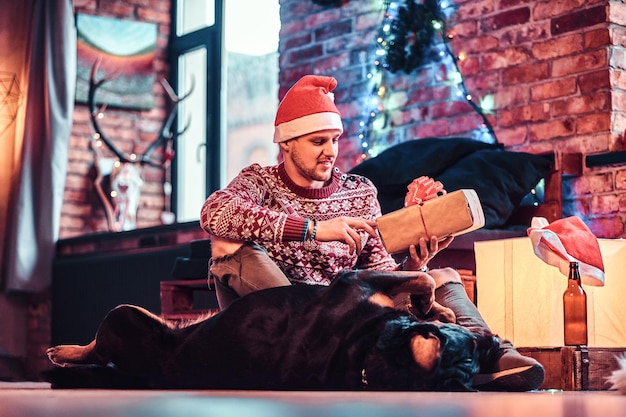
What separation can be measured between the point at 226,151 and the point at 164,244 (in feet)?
2.40

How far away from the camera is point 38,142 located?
5.89 meters

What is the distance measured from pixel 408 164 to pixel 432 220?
1106mm

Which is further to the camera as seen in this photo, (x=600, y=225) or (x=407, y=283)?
(x=600, y=225)

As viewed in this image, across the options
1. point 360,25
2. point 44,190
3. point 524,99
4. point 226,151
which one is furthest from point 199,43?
point 524,99

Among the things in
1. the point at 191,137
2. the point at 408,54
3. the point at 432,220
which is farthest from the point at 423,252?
the point at 191,137

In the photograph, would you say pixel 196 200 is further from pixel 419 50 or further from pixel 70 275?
pixel 419 50

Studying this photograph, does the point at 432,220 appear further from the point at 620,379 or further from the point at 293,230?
the point at 620,379

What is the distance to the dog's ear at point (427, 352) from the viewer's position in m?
2.40

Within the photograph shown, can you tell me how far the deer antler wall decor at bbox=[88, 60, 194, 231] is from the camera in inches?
239

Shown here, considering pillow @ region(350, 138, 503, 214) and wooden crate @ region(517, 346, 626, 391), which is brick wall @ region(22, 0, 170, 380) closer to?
pillow @ region(350, 138, 503, 214)

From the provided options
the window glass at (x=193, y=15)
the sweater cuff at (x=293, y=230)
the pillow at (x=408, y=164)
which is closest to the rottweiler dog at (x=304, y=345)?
the sweater cuff at (x=293, y=230)

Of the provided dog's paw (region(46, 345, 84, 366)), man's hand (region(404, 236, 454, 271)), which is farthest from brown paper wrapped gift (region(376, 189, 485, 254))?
dog's paw (region(46, 345, 84, 366))

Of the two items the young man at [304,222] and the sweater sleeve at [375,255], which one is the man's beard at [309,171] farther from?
the sweater sleeve at [375,255]

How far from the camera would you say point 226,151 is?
19.8ft
